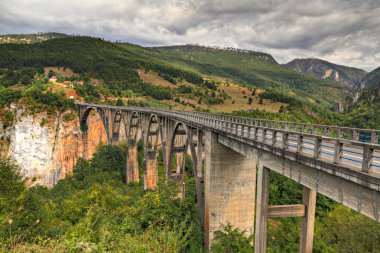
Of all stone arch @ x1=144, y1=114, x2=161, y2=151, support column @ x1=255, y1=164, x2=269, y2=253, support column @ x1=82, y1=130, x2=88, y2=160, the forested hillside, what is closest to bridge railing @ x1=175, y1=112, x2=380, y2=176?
support column @ x1=255, y1=164, x2=269, y2=253

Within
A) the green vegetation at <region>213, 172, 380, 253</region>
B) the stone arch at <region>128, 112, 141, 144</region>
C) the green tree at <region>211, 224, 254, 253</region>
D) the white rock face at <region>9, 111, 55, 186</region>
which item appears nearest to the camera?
the green tree at <region>211, 224, 254, 253</region>

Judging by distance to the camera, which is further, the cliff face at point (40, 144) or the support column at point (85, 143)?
the support column at point (85, 143)

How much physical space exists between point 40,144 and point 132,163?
79.5ft

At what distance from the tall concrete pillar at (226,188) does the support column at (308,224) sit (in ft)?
25.9

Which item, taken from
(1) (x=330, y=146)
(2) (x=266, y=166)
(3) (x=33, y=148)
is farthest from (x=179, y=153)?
(3) (x=33, y=148)

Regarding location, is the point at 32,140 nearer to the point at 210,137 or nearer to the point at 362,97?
the point at 210,137

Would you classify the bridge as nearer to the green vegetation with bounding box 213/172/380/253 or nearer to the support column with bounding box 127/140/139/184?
the green vegetation with bounding box 213/172/380/253

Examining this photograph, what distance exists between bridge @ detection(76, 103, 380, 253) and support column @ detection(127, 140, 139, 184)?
11313 mm

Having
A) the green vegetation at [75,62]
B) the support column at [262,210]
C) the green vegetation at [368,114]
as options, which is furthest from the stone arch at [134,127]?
the green vegetation at [368,114]

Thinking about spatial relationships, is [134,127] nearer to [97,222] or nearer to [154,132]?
[154,132]

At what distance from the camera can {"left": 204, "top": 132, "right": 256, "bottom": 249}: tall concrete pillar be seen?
21.6 metres

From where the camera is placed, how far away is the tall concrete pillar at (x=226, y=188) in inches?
851

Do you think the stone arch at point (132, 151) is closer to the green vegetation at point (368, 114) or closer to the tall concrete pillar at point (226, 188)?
the tall concrete pillar at point (226, 188)

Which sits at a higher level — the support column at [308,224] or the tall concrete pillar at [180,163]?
the support column at [308,224]
